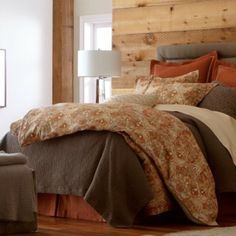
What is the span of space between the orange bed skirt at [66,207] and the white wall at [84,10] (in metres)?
4.03

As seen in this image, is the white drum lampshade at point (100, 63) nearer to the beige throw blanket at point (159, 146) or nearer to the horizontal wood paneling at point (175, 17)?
the horizontal wood paneling at point (175, 17)

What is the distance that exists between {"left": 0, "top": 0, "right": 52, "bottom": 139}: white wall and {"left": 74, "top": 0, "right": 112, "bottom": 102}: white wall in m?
0.36

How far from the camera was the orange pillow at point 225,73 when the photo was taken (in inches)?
220

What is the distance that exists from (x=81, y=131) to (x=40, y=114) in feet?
1.19

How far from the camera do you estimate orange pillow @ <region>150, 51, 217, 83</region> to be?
590cm

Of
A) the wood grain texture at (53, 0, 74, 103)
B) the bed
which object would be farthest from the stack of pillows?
the wood grain texture at (53, 0, 74, 103)

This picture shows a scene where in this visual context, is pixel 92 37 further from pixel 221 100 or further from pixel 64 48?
pixel 221 100

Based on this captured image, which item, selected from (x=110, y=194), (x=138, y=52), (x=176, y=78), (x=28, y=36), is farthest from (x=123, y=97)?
(x=28, y=36)

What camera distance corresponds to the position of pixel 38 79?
8.45 metres

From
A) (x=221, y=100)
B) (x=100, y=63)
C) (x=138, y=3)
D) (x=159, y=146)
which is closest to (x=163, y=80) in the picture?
(x=221, y=100)

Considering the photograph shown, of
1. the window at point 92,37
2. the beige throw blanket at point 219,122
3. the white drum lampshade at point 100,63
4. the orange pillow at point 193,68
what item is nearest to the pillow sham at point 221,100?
the beige throw blanket at point 219,122

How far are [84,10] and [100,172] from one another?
4.66 metres

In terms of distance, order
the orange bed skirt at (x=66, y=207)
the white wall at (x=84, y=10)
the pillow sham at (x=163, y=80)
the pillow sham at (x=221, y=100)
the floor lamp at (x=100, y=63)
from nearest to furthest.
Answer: the orange bed skirt at (x=66, y=207), the pillow sham at (x=221, y=100), the pillow sham at (x=163, y=80), the floor lamp at (x=100, y=63), the white wall at (x=84, y=10)

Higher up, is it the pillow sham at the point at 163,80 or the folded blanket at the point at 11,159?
the pillow sham at the point at 163,80
